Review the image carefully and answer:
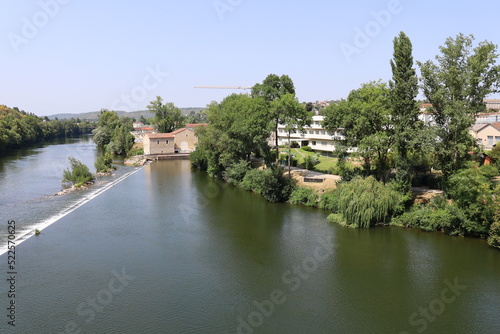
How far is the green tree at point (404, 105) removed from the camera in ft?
90.9

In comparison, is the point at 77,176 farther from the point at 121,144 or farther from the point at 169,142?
the point at 121,144

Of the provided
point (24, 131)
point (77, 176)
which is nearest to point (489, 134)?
point (77, 176)

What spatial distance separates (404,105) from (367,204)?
7.97 meters

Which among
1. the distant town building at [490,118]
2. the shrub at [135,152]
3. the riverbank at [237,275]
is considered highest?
the distant town building at [490,118]

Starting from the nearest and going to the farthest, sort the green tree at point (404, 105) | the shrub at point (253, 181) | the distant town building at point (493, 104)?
the green tree at point (404, 105)
the shrub at point (253, 181)
the distant town building at point (493, 104)

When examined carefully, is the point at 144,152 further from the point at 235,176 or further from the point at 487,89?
the point at 487,89

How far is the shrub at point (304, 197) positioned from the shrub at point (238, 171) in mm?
9420

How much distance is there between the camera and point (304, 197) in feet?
112

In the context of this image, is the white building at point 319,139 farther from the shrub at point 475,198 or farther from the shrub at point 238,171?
the shrub at point 475,198

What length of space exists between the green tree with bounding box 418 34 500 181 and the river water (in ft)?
20.9

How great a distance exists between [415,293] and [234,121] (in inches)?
1235

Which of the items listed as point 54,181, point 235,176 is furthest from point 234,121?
point 54,181

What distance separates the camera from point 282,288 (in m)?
18.3

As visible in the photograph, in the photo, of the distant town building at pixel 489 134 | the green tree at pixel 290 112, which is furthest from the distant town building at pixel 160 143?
the distant town building at pixel 489 134
